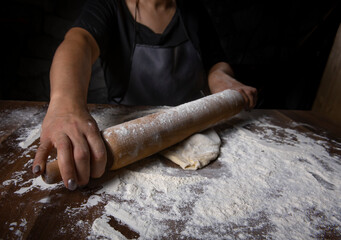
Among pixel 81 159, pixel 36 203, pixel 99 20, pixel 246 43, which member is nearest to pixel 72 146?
pixel 81 159

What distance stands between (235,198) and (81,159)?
0.45 m

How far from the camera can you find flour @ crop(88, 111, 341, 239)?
1.88ft

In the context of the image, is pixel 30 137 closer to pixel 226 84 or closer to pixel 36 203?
pixel 36 203

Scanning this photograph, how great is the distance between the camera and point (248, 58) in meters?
3.05

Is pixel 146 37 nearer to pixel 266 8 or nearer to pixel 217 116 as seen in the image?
pixel 217 116

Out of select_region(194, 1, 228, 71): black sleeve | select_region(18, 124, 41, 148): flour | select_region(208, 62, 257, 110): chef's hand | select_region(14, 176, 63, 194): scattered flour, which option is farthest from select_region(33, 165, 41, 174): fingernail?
select_region(194, 1, 228, 71): black sleeve

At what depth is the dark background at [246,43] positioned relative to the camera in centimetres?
282

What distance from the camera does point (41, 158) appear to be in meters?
0.60

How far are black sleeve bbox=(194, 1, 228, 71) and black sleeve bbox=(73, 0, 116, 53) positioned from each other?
0.63 m

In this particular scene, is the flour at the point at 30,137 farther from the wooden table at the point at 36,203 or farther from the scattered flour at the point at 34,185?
the scattered flour at the point at 34,185

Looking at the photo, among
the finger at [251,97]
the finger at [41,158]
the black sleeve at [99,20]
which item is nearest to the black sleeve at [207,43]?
the finger at [251,97]

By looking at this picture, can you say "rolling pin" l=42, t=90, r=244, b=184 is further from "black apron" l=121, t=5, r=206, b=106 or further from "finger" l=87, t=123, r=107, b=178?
"black apron" l=121, t=5, r=206, b=106

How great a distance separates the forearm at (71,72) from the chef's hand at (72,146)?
0.07 m

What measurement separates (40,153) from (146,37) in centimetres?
112
